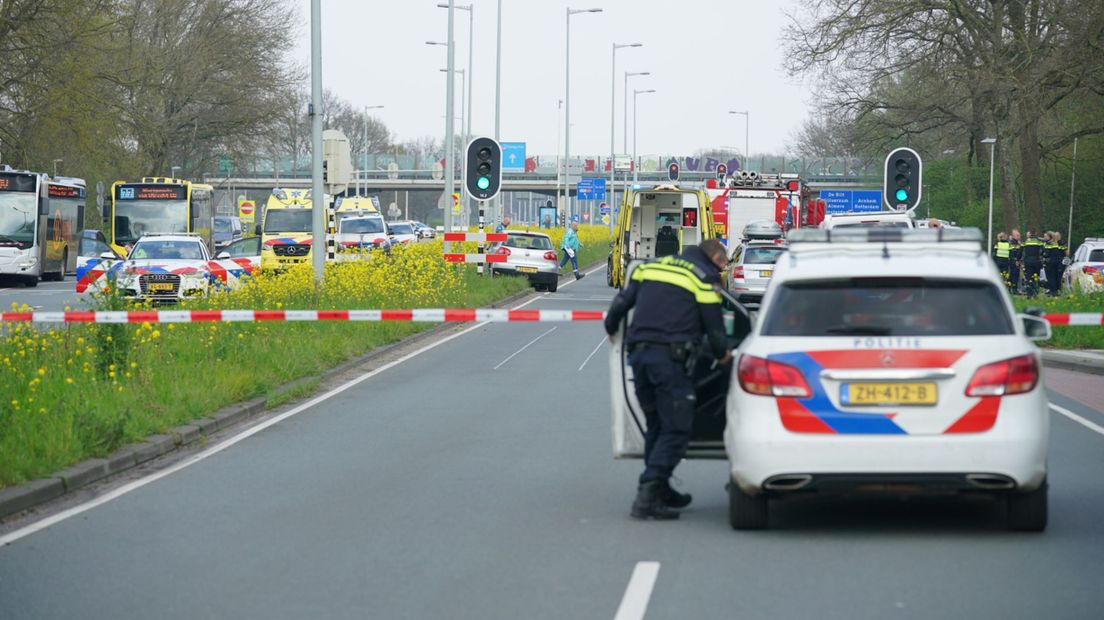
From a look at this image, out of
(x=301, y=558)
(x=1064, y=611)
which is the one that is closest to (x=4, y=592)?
(x=301, y=558)

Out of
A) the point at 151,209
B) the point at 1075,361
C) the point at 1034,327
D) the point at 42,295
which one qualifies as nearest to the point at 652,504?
the point at 1034,327

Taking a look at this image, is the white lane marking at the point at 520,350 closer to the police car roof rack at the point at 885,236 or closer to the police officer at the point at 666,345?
the police officer at the point at 666,345

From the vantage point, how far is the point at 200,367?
1661 cm

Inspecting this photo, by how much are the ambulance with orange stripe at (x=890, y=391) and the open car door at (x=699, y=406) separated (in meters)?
0.83

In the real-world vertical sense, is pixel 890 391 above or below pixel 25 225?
below

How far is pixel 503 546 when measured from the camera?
8.94m

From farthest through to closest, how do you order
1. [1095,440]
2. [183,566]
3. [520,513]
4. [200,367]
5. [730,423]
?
[200,367]
[1095,440]
[520,513]
[730,423]
[183,566]

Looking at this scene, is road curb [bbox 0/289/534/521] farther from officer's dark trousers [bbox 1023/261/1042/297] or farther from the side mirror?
officer's dark trousers [bbox 1023/261/1042/297]

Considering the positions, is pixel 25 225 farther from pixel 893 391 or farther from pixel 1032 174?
pixel 893 391

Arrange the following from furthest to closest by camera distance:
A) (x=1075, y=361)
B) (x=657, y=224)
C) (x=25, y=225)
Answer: (x=25, y=225) < (x=657, y=224) < (x=1075, y=361)

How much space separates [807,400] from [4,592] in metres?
4.03

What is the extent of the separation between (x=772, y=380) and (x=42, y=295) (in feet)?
110

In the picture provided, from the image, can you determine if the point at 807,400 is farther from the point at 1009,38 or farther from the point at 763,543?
the point at 1009,38

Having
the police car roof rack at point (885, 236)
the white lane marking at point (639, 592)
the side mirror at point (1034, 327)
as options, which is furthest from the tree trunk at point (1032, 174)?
the white lane marking at point (639, 592)
